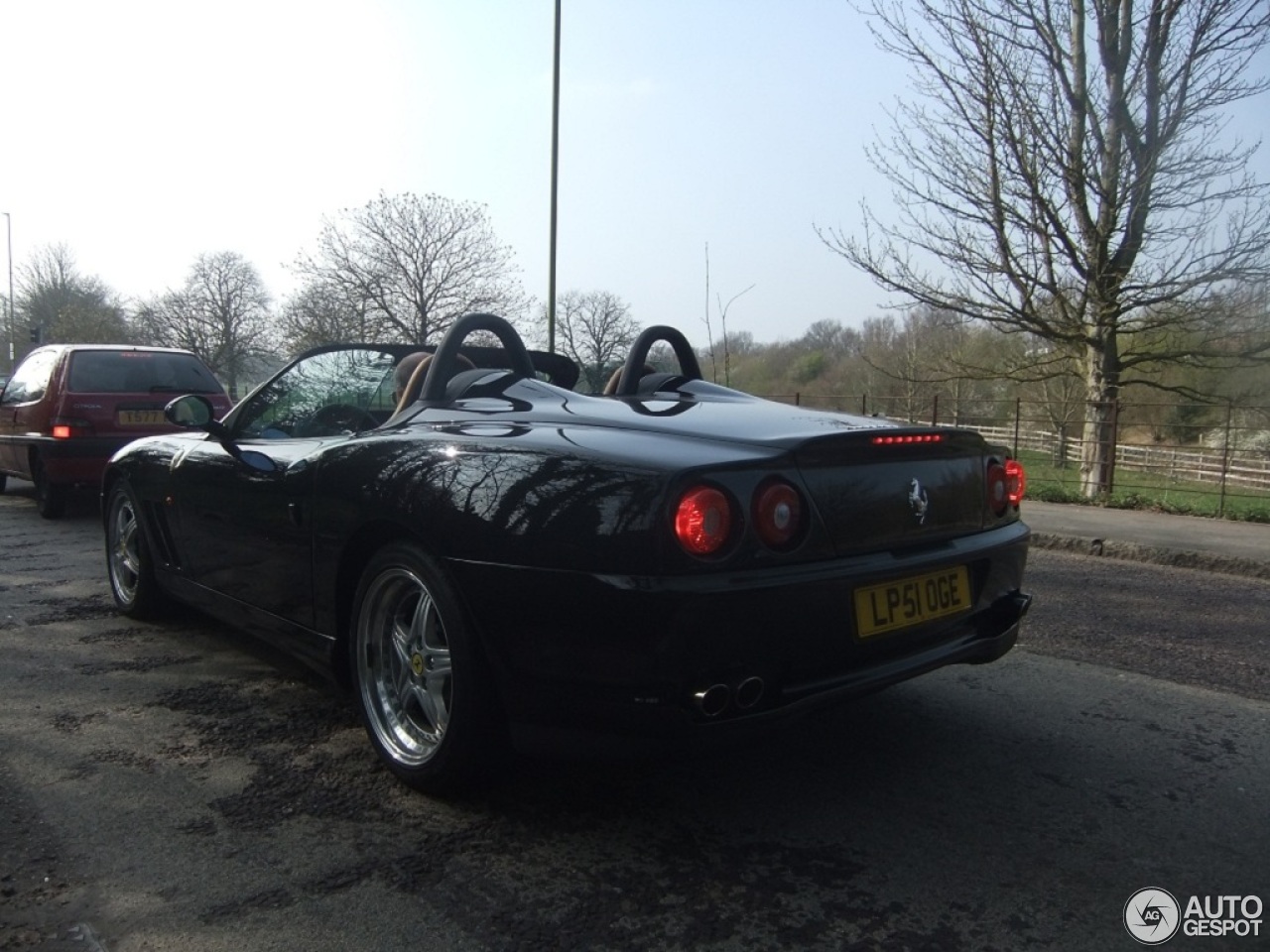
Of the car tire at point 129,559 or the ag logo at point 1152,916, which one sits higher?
the car tire at point 129,559

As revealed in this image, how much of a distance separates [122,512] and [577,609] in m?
3.58

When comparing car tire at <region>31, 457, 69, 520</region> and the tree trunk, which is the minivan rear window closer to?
car tire at <region>31, 457, 69, 520</region>

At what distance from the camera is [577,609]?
7.88 ft

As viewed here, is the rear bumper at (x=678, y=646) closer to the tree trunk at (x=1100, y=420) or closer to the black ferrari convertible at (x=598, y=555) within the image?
the black ferrari convertible at (x=598, y=555)

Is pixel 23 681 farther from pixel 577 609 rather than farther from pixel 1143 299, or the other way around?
pixel 1143 299

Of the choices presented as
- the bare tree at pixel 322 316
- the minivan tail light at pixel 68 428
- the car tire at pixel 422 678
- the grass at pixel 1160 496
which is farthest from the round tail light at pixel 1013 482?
the bare tree at pixel 322 316

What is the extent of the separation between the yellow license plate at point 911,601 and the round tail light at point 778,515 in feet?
0.83

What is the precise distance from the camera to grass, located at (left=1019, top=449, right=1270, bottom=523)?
10711mm

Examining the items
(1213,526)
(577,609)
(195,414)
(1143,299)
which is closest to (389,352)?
(195,414)

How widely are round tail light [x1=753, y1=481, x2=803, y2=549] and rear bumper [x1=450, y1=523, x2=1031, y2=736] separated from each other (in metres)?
0.08

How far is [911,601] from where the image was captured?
275cm

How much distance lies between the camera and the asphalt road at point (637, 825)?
2182 mm

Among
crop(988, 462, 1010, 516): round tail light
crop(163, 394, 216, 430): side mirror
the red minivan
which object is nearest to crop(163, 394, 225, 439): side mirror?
crop(163, 394, 216, 430): side mirror

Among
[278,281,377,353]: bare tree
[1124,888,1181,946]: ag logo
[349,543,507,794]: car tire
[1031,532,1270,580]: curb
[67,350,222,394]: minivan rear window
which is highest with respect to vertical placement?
[278,281,377,353]: bare tree
